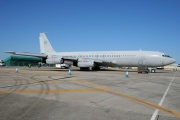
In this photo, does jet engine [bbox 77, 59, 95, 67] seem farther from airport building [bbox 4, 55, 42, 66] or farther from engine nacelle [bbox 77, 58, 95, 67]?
airport building [bbox 4, 55, 42, 66]

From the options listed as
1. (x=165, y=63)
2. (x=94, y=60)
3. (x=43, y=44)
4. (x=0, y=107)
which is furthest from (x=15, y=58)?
(x=0, y=107)

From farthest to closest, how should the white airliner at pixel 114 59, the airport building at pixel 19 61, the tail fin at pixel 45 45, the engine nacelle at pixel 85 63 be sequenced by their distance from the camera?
the airport building at pixel 19 61, the tail fin at pixel 45 45, the engine nacelle at pixel 85 63, the white airliner at pixel 114 59

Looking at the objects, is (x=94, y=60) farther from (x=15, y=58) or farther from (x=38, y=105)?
(x=15, y=58)

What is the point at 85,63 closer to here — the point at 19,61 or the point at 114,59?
the point at 114,59

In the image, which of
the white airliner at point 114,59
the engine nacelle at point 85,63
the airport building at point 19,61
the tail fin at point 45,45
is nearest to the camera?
the white airliner at point 114,59

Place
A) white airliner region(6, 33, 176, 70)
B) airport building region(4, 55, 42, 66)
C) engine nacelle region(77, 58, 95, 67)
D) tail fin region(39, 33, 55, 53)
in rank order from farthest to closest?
airport building region(4, 55, 42, 66), tail fin region(39, 33, 55, 53), engine nacelle region(77, 58, 95, 67), white airliner region(6, 33, 176, 70)

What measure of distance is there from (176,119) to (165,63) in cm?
2953

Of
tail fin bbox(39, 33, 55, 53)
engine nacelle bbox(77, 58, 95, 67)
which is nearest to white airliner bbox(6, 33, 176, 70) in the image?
engine nacelle bbox(77, 58, 95, 67)

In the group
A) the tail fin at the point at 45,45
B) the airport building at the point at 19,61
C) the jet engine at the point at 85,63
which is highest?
the tail fin at the point at 45,45

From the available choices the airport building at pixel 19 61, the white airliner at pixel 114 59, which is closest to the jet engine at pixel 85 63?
the white airliner at pixel 114 59

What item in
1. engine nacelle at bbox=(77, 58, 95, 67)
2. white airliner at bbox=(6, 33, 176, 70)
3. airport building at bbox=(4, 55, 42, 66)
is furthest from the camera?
airport building at bbox=(4, 55, 42, 66)

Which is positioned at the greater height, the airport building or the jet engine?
the airport building

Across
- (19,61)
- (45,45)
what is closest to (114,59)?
(45,45)

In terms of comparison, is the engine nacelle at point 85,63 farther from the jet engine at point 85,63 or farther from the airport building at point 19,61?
the airport building at point 19,61
